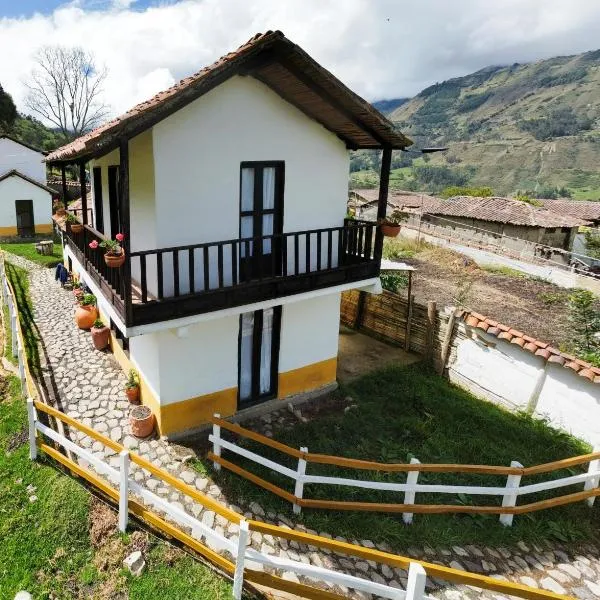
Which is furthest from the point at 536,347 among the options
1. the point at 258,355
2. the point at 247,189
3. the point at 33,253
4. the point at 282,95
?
the point at 33,253

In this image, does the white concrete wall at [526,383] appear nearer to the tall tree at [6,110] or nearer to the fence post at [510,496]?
the fence post at [510,496]

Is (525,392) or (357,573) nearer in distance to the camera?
(357,573)

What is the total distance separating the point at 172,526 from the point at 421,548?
3732 millimetres

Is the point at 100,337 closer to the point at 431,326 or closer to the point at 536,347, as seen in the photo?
the point at 431,326

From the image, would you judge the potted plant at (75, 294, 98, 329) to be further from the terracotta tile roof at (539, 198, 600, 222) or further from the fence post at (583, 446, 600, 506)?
the terracotta tile roof at (539, 198, 600, 222)

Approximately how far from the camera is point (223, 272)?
813 cm

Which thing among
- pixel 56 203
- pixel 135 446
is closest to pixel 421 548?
pixel 135 446

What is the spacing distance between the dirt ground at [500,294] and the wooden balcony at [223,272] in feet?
25.1

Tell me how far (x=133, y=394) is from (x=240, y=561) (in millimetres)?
5267

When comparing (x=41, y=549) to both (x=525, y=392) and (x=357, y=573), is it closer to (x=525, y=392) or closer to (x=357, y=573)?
(x=357, y=573)

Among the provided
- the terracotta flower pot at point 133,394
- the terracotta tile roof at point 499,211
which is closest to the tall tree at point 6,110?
the terracotta tile roof at point 499,211

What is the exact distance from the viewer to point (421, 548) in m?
6.61

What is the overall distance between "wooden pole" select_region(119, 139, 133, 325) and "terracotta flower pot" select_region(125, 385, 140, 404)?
3211 millimetres

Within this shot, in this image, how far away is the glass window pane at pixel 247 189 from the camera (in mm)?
8234
